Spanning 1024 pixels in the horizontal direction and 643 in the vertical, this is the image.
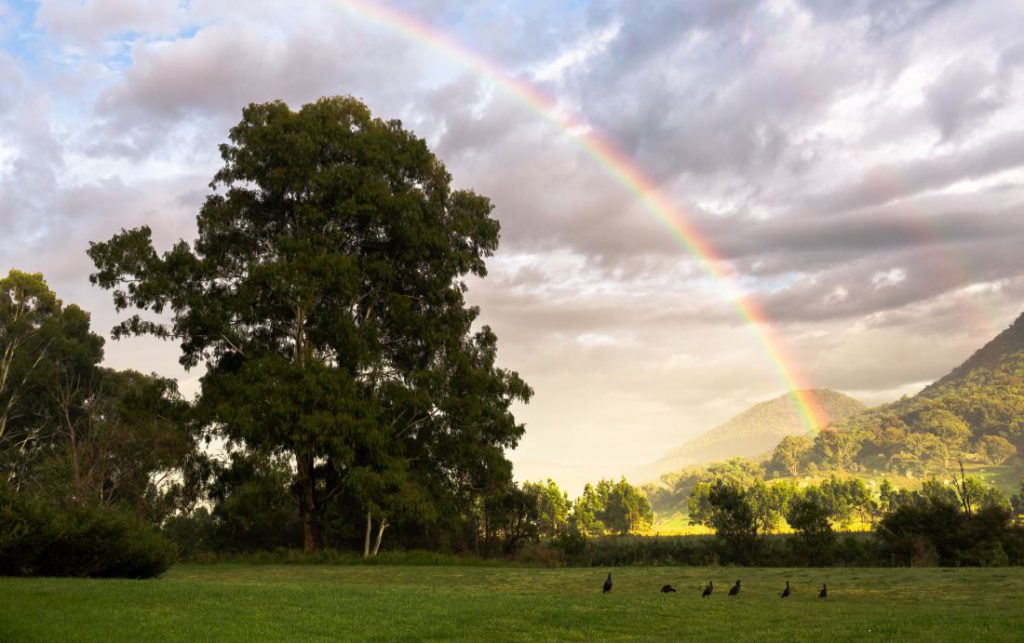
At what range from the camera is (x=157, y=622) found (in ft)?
44.6

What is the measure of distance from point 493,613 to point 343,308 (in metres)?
29.4

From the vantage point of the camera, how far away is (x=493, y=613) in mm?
15984

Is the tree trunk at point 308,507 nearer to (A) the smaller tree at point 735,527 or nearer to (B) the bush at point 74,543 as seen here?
(B) the bush at point 74,543

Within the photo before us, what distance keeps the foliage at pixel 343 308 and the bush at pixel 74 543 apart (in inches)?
477

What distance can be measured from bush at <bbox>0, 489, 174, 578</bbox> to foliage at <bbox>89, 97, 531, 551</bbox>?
12.1 metres

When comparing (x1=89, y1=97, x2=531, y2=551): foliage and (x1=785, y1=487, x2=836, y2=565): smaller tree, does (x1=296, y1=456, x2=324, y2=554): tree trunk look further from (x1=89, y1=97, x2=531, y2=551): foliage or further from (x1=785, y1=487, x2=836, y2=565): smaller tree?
(x1=785, y1=487, x2=836, y2=565): smaller tree

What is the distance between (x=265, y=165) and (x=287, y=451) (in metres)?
15.8

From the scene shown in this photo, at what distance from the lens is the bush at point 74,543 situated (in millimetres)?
21469

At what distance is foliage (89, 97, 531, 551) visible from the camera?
3862cm

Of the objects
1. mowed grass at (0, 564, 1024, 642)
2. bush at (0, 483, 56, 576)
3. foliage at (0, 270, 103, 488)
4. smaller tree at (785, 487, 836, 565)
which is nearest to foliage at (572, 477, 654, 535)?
foliage at (0, 270, 103, 488)

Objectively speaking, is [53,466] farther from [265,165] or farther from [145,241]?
[265,165]

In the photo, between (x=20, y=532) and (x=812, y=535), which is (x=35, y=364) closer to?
(x=20, y=532)

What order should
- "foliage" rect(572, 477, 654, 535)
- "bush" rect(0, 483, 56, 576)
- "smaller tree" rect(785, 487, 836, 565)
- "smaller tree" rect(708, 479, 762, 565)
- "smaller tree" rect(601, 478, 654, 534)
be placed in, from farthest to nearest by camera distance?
"smaller tree" rect(601, 478, 654, 534) < "foliage" rect(572, 477, 654, 535) < "smaller tree" rect(708, 479, 762, 565) < "smaller tree" rect(785, 487, 836, 565) < "bush" rect(0, 483, 56, 576)

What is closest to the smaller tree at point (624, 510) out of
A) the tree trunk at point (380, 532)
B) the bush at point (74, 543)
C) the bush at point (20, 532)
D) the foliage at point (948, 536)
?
the foliage at point (948, 536)
